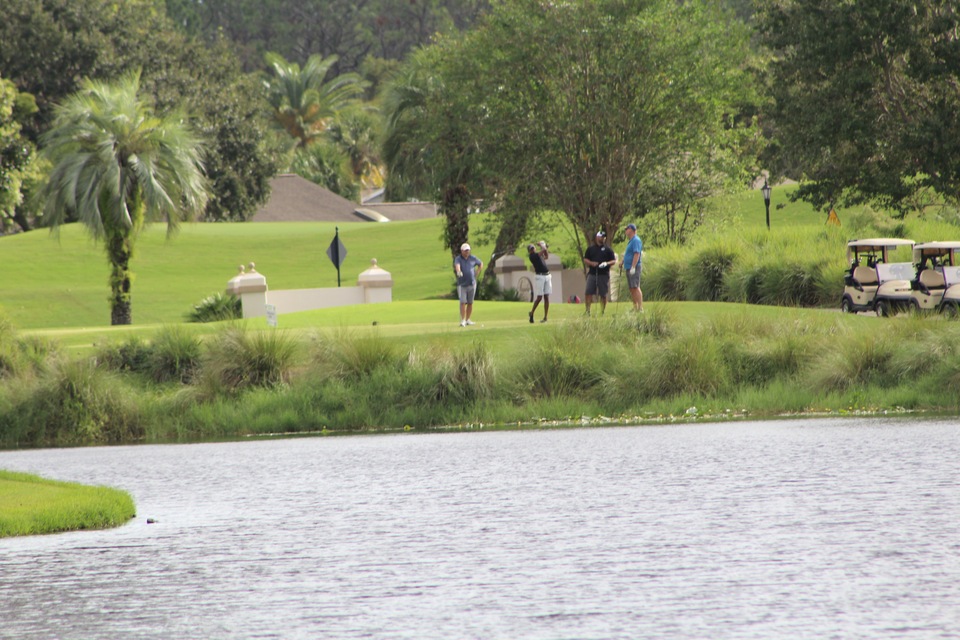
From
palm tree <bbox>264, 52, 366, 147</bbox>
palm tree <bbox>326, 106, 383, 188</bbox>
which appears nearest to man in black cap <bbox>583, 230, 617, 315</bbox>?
palm tree <bbox>326, 106, 383, 188</bbox>

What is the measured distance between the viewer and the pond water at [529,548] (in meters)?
8.13

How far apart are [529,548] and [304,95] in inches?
3636

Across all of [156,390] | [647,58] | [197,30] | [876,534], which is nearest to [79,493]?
[876,534]

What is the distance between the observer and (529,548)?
10398 mm

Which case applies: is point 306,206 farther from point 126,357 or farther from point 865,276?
point 126,357

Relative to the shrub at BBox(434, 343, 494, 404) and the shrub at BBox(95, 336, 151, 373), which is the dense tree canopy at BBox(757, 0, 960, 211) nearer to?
the shrub at BBox(434, 343, 494, 404)

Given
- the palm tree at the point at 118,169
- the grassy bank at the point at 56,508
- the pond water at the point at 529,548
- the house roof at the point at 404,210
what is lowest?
the pond water at the point at 529,548

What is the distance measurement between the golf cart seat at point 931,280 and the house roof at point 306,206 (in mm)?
59421

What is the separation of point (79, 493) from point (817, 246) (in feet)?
93.0

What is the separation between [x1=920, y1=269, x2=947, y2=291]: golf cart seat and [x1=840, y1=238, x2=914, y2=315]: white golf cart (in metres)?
1.00

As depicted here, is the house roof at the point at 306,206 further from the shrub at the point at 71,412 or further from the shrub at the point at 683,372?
the shrub at the point at 683,372

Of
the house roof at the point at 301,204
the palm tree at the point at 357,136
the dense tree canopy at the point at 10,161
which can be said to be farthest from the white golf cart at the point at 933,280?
the palm tree at the point at 357,136

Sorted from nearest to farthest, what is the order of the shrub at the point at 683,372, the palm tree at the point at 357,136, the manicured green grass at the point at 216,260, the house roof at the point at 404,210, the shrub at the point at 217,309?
the shrub at the point at 683,372, the shrub at the point at 217,309, the manicured green grass at the point at 216,260, the house roof at the point at 404,210, the palm tree at the point at 357,136

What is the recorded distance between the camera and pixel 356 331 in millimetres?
24969
